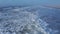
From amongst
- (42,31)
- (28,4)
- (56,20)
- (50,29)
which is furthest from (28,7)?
(42,31)

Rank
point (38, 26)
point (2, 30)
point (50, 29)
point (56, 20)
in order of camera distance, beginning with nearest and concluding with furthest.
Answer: point (2, 30), point (38, 26), point (50, 29), point (56, 20)

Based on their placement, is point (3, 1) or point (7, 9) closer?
point (7, 9)

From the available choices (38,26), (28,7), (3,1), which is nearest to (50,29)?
(38,26)

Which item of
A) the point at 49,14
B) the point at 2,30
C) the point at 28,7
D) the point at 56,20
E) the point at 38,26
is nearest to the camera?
the point at 2,30

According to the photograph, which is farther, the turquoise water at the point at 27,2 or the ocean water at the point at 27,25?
the turquoise water at the point at 27,2

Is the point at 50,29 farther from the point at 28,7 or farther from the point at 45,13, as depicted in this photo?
the point at 28,7

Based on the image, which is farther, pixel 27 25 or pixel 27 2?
pixel 27 2

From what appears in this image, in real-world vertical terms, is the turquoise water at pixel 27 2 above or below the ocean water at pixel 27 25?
above

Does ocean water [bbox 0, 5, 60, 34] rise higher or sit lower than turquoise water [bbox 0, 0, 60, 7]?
lower

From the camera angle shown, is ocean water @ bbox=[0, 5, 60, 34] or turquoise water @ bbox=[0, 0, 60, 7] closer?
ocean water @ bbox=[0, 5, 60, 34]
